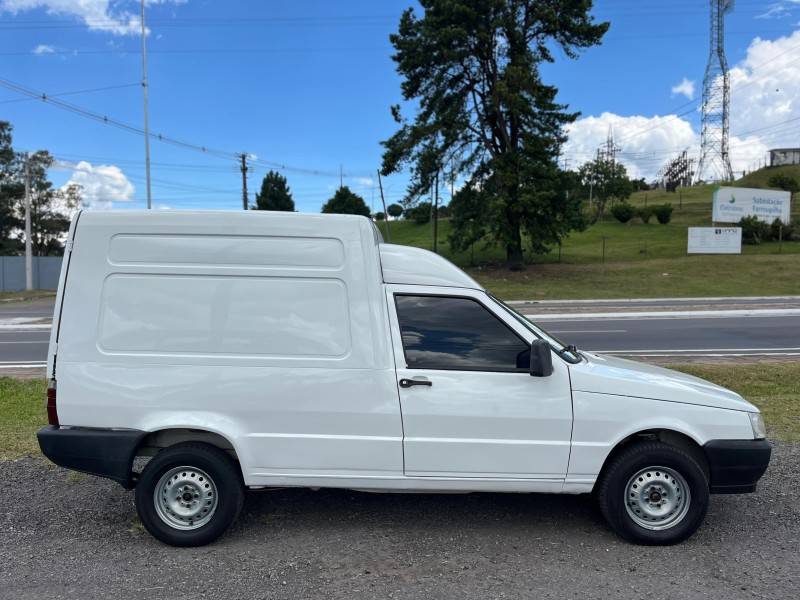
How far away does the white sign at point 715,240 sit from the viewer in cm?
4066

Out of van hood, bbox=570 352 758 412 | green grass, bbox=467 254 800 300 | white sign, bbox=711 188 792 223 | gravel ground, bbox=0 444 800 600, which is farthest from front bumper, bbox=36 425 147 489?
white sign, bbox=711 188 792 223

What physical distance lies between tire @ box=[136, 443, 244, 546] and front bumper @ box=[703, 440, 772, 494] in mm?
3072

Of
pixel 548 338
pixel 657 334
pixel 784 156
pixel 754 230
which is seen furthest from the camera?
pixel 784 156

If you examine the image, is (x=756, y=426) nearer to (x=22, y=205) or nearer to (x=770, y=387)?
(x=770, y=387)

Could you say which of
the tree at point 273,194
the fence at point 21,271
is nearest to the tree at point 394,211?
the tree at point 273,194

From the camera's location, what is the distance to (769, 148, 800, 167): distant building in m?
91.5

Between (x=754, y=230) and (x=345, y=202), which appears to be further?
(x=345, y=202)

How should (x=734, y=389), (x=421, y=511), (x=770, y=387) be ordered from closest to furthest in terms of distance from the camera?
(x=421, y=511), (x=734, y=389), (x=770, y=387)

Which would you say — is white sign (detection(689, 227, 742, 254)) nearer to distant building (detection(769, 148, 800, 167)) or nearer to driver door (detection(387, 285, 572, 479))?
driver door (detection(387, 285, 572, 479))

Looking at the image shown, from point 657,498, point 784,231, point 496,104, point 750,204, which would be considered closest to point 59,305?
point 657,498

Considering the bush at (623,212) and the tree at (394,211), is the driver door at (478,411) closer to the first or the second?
the bush at (623,212)

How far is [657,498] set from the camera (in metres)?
3.93

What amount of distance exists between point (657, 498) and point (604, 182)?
64172 mm

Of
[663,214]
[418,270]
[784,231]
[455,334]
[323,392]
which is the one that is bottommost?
[323,392]
